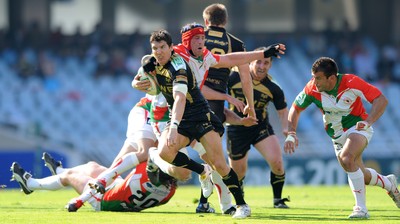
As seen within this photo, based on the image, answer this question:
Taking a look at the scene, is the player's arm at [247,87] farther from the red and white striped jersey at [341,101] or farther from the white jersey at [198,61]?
the white jersey at [198,61]

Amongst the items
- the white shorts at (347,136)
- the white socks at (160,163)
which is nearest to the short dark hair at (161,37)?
the white socks at (160,163)

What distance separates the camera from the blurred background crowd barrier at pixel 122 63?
2609 cm

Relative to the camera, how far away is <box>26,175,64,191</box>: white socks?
1216 cm

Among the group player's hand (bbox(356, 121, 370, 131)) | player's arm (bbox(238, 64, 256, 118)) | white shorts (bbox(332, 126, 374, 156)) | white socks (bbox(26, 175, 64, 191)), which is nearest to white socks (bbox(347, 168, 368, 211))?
white shorts (bbox(332, 126, 374, 156))

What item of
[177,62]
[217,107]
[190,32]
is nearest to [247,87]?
[217,107]

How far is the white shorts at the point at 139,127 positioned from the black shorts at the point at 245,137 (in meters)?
1.91

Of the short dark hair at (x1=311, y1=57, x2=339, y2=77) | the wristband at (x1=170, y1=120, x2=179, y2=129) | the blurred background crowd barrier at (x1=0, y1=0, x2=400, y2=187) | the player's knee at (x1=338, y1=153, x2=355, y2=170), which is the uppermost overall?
the short dark hair at (x1=311, y1=57, x2=339, y2=77)

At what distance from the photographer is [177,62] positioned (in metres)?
10.4

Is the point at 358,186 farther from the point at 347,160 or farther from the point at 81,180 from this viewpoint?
the point at 81,180

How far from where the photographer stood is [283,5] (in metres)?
33.5

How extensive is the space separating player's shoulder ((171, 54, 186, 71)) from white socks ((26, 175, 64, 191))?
2.67 m

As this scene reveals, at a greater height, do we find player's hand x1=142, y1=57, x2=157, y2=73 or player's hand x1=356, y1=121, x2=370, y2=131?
player's hand x1=142, y1=57, x2=157, y2=73

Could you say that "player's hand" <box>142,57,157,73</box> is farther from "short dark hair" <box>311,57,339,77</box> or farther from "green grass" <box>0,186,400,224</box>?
"short dark hair" <box>311,57,339,77</box>

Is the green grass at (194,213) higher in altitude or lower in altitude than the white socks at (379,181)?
lower
